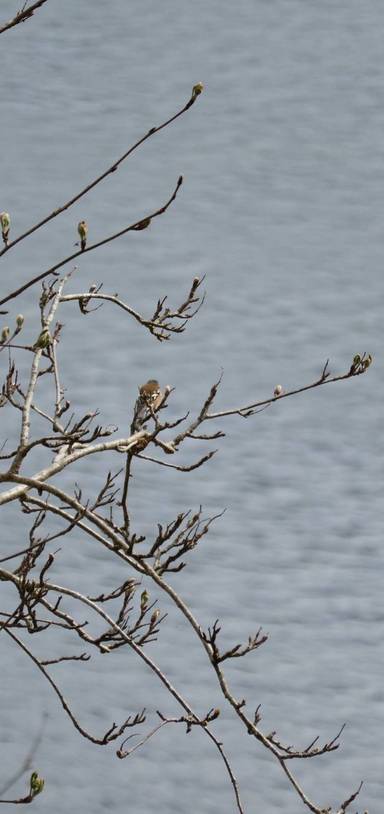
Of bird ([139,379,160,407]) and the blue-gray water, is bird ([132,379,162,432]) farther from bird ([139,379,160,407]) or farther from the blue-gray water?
the blue-gray water

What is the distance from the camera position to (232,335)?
355 cm

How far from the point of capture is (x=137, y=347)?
3.47 metres

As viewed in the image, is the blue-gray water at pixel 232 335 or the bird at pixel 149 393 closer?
the bird at pixel 149 393

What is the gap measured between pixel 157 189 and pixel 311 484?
150 cm

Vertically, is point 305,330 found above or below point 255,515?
above

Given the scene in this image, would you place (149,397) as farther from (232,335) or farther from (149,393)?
Answer: (232,335)

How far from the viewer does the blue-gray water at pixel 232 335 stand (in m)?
2.18

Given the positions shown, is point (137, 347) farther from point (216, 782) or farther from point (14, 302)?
point (216, 782)

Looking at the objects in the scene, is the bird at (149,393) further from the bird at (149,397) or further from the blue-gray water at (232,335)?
the blue-gray water at (232,335)

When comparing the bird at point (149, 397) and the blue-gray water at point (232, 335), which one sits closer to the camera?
the bird at point (149, 397)

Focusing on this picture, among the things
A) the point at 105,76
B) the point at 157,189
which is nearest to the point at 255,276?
the point at 157,189

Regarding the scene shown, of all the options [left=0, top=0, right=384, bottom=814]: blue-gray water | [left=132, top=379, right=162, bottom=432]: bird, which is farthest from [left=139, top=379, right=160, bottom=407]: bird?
[left=0, top=0, right=384, bottom=814]: blue-gray water

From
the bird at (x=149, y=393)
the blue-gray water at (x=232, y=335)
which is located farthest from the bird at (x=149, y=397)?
the blue-gray water at (x=232, y=335)

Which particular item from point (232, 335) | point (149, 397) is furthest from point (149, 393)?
point (232, 335)
